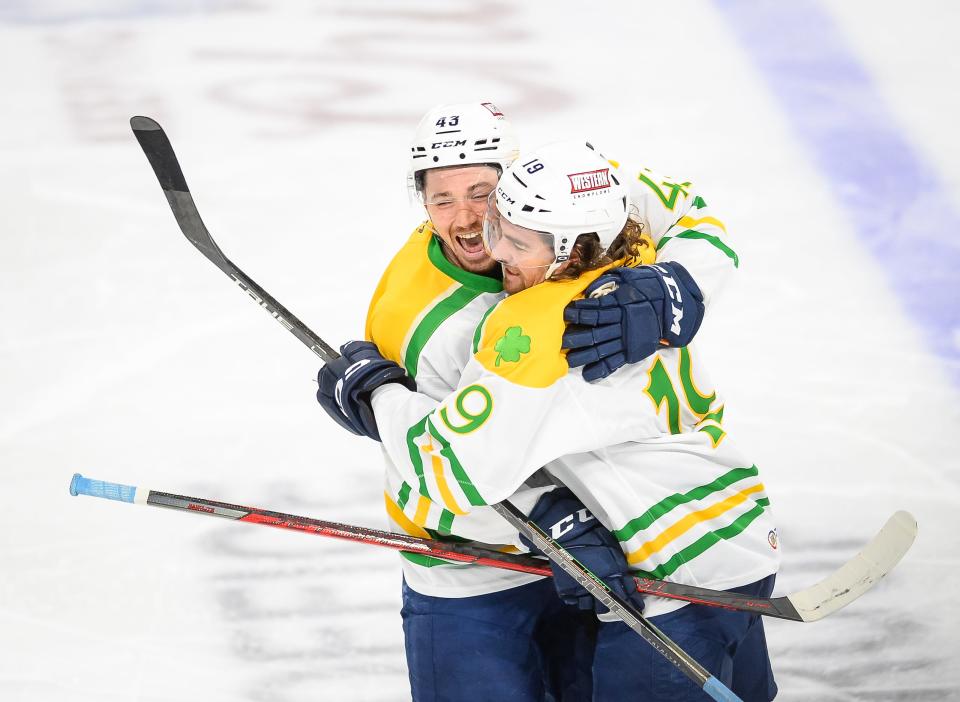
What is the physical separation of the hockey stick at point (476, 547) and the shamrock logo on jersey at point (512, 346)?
339 mm

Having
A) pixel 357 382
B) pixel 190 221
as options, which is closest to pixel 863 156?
pixel 190 221

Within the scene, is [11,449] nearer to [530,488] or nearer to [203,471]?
[203,471]

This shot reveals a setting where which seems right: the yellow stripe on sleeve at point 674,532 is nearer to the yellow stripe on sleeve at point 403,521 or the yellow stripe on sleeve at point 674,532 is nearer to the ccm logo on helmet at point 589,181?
the yellow stripe on sleeve at point 403,521

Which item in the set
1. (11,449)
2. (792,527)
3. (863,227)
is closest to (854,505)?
(792,527)

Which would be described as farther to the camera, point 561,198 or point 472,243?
point 472,243

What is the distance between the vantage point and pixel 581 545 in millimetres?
2350

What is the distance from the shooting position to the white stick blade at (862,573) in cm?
240

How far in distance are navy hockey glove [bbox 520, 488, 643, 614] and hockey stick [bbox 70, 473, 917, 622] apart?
0.16ft

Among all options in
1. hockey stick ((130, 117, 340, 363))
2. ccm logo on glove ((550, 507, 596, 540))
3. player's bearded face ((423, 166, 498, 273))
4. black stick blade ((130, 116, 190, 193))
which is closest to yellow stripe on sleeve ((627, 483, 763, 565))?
ccm logo on glove ((550, 507, 596, 540))

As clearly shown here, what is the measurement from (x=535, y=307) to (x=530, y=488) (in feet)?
1.36

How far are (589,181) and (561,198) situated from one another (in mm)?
64

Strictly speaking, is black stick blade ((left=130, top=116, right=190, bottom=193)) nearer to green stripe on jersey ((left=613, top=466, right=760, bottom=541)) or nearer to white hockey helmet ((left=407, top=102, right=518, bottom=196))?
white hockey helmet ((left=407, top=102, right=518, bottom=196))

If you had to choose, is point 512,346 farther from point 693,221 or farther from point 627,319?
Result: point 693,221

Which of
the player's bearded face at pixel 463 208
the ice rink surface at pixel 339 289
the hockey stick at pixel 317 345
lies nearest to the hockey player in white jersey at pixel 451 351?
the player's bearded face at pixel 463 208
